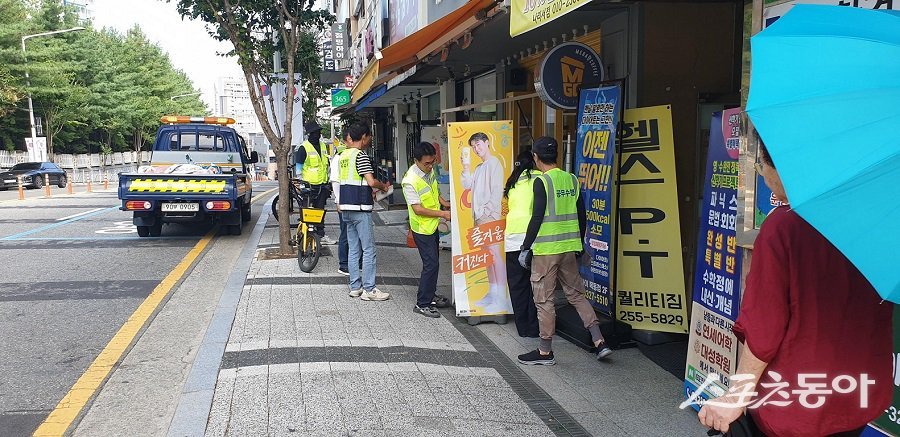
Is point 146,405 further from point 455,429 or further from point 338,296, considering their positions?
point 338,296

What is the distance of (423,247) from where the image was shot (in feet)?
21.7

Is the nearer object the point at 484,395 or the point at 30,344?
the point at 484,395

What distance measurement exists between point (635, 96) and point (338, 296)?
3.69 metres

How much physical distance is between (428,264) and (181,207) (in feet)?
22.7

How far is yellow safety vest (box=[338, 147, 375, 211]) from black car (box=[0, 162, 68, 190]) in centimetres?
2913

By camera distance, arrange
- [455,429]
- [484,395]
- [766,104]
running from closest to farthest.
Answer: [766,104]
[455,429]
[484,395]

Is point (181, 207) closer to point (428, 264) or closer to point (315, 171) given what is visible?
point (315, 171)

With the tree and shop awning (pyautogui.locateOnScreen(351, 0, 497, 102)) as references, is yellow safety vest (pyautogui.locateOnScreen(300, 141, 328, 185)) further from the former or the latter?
shop awning (pyautogui.locateOnScreen(351, 0, 497, 102))

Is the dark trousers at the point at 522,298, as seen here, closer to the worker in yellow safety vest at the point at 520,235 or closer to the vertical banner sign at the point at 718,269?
the worker in yellow safety vest at the point at 520,235

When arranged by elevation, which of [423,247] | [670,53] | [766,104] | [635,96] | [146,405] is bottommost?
[146,405]

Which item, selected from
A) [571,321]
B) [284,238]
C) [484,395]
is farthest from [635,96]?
[284,238]

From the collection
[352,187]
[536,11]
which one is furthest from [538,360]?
[352,187]

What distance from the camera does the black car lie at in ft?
100

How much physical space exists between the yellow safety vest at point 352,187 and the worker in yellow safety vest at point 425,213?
635mm
